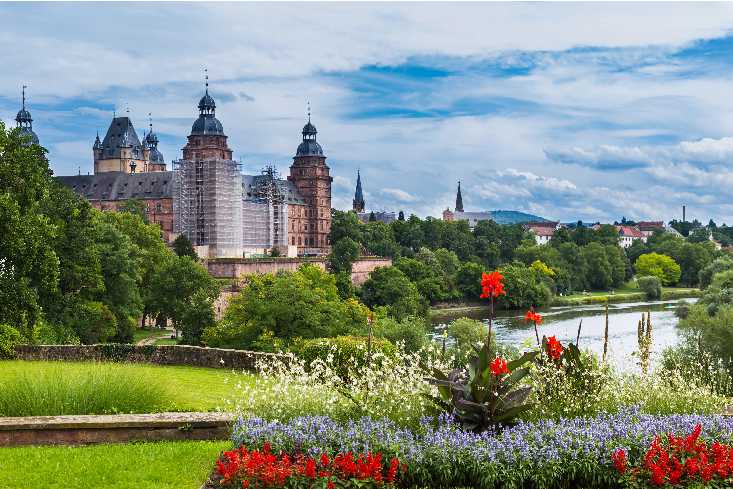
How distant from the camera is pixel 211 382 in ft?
54.9

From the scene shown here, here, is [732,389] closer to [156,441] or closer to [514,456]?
[514,456]

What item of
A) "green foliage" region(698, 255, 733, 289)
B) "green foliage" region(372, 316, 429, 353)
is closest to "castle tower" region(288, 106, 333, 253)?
"green foliage" region(698, 255, 733, 289)

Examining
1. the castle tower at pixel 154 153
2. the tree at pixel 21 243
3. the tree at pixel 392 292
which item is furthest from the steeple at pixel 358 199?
the tree at pixel 21 243

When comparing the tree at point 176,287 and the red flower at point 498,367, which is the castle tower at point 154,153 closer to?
the tree at point 176,287

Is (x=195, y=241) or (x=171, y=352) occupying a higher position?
(x=195, y=241)

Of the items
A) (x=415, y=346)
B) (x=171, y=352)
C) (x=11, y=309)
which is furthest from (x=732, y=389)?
(x=415, y=346)

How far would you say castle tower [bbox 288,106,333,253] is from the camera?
4432 inches

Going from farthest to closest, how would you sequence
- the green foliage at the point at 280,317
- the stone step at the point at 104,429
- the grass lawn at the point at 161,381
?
the green foliage at the point at 280,317
the grass lawn at the point at 161,381
the stone step at the point at 104,429

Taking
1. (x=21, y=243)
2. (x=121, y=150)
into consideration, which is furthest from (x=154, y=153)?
(x=21, y=243)

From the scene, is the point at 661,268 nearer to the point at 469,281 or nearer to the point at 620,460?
the point at 469,281

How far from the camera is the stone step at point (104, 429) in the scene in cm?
1046

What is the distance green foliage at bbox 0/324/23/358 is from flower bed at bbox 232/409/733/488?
13468mm

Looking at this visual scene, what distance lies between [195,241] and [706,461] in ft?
269

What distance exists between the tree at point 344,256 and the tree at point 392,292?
434 cm
